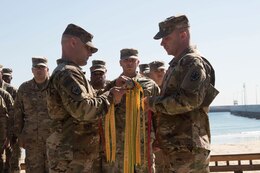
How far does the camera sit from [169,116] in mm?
4262

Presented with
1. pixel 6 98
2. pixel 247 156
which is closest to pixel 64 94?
pixel 6 98

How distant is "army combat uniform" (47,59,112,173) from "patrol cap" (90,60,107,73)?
9.52ft

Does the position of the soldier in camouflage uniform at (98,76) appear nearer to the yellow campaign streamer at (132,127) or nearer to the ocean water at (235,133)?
the yellow campaign streamer at (132,127)

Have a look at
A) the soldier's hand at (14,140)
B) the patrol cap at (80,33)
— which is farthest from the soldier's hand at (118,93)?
the soldier's hand at (14,140)

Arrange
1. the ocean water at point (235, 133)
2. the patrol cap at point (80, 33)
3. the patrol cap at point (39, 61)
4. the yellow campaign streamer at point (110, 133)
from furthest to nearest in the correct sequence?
the ocean water at point (235, 133) < the patrol cap at point (39, 61) < the yellow campaign streamer at point (110, 133) < the patrol cap at point (80, 33)

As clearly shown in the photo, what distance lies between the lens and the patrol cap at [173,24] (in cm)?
432

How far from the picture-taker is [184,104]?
13.0 ft

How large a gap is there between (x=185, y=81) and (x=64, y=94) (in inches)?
46.4

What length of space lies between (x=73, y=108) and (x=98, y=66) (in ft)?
11.2

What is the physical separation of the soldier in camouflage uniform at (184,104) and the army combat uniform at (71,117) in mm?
642

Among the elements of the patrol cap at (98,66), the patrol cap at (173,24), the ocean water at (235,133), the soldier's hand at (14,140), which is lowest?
the ocean water at (235,133)

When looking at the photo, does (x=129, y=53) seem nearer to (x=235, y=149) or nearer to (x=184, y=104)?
(x=184, y=104)

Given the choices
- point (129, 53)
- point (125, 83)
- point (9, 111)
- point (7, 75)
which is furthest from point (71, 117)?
point (7, 75)

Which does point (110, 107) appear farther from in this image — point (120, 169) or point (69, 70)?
point (120, 169)
